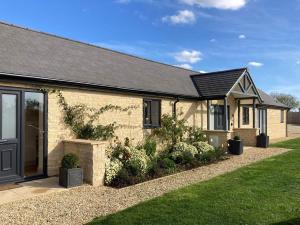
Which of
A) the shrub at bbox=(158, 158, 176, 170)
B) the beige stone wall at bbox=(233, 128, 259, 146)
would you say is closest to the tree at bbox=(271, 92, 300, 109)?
the beige stone wall at bbox=(233, 128, 259, 146)

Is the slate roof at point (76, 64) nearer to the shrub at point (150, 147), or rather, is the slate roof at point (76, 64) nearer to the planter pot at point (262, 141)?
the shrub at point (150, 147)

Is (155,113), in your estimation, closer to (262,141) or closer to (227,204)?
(262,141)

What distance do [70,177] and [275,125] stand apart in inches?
980

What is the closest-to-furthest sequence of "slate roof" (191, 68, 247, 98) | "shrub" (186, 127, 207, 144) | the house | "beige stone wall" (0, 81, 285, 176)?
the house
"beige stone wall" (0, 81, 285, 176)
"shrub" (186, 127, 207, 144)
"slate roof" (191, 68, 247, 98)

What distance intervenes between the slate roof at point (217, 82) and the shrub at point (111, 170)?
29.9 ft

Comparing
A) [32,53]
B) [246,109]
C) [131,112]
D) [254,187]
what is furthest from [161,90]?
[246,109]

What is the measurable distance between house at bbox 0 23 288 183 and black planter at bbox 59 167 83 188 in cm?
136

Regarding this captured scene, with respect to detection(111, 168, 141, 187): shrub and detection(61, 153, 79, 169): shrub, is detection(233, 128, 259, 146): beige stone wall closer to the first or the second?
detection(111, 168, 141, 187): shrub

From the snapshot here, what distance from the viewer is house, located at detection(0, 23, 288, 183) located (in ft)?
29.7

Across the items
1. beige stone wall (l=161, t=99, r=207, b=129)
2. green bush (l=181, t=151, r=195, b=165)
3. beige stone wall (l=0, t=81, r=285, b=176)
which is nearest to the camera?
beige stone wall (l=0, t=81, r=285, b=176)

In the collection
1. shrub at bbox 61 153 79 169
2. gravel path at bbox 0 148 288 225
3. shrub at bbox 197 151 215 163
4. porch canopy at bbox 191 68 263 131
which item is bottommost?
gravel path at bbox 0 148 288 225

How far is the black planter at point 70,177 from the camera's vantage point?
8.70m

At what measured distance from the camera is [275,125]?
95.2ft

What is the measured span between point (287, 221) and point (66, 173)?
19.2 ft
